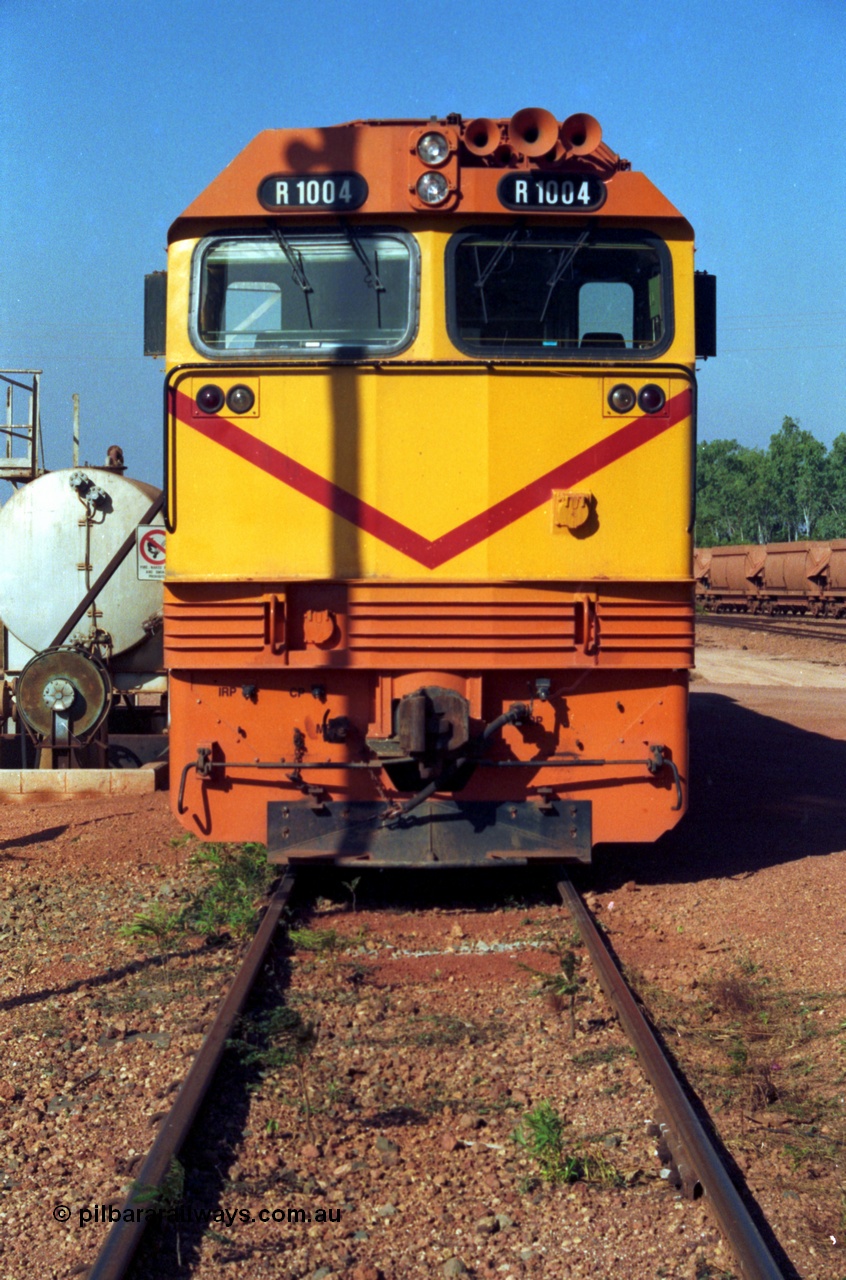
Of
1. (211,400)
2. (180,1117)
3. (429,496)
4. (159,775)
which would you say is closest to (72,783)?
(159,775)

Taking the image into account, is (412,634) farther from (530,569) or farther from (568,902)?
(568,902)

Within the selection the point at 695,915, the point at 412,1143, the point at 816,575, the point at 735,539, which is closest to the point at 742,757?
→ the point at 695,915

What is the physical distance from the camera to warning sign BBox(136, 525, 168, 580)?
9.87 metres

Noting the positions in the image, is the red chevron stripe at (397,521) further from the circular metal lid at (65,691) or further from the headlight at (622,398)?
the circular metal lid at (65,691)

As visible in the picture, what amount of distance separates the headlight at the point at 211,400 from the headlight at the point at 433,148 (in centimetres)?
152

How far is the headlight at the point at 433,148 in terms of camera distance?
245 inches

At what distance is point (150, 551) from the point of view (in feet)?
32.7

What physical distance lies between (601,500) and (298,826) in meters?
2.23

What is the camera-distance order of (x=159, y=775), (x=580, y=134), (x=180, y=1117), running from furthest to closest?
(x=159, y=775) < (x=580, y=134) < (x=180, y=1117)

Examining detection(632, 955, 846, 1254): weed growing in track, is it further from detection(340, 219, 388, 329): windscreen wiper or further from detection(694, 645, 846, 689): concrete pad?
detection(694, 645, 846, 689): concrete pad

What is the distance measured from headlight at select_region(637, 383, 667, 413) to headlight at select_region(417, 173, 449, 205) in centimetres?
137

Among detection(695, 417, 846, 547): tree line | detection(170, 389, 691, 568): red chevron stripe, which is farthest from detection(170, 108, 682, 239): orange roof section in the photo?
detection(695, 417, 846, 547): tree line

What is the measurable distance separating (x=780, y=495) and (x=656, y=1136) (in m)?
102

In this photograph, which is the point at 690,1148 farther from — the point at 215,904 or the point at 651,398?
the point at 651,398
